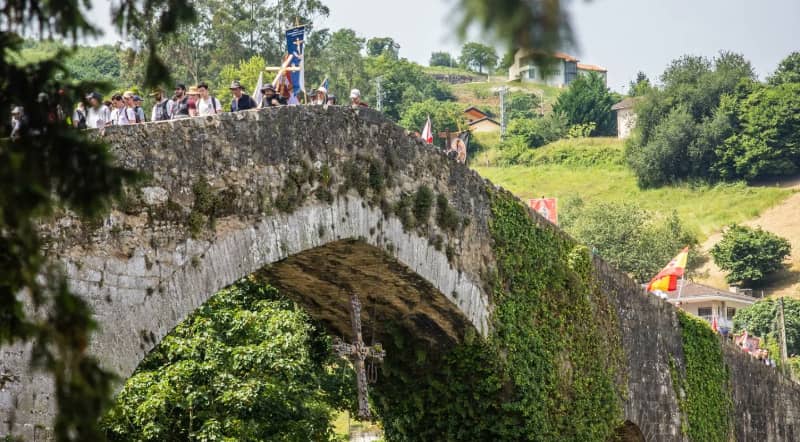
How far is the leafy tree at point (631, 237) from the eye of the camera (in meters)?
68.6

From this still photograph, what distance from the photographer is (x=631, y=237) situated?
6969 cm

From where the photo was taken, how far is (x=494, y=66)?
551cm

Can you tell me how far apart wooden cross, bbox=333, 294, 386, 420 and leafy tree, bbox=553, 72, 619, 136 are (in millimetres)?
72238

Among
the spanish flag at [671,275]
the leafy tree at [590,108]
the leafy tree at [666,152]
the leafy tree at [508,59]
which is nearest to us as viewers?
the leafy tree at [508,59]

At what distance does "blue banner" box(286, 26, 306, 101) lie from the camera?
14.4 m

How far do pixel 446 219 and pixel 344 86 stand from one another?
151 ft

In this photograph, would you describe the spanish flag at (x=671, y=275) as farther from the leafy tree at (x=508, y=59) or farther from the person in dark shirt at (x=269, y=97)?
the leafy tree at (x=508, y=59)

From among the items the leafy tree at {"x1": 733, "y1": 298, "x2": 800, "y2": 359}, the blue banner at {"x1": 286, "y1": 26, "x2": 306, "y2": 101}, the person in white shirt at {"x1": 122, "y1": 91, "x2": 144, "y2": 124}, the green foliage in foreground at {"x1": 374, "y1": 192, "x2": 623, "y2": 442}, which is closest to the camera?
the person in white shirt at {"x1": 122, "y1": 91, "x2": 144, "y2": 124}

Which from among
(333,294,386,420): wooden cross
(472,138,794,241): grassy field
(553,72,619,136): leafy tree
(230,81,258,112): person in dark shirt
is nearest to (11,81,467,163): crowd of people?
(230,81,258,112): person in dark shirt

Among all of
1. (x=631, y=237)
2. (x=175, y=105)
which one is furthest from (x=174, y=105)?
(x=631, y=237)

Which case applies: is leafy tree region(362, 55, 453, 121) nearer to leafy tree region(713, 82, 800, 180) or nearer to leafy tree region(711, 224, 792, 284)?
leafy tree region(713, 82, 800, 180)

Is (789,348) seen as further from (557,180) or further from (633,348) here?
(633,348)

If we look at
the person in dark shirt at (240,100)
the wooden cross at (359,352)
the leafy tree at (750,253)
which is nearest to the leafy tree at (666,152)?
the leafy tree at (750,253)

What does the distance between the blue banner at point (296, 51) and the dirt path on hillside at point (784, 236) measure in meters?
54.0
